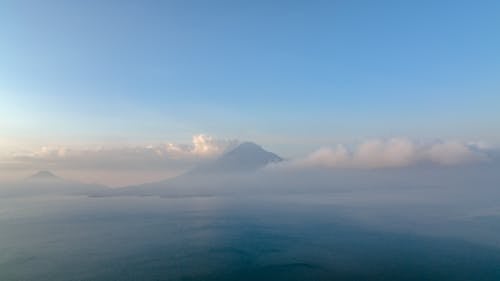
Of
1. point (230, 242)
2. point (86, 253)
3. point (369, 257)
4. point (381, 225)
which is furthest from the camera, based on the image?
point (381, 225)

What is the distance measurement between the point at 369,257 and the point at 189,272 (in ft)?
89.9

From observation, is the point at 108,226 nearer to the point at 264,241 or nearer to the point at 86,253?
the point at 86,253

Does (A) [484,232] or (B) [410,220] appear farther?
(B) [410,220]

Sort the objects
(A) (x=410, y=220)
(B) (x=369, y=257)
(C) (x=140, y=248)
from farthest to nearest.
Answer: (A) (x=410, y=220), (C) (x=140, y=248), (B) (x=369, y=257)

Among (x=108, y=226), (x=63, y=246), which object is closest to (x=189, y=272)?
(x=63, y=246)

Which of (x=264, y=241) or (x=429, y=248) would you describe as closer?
(x=429, y=248)

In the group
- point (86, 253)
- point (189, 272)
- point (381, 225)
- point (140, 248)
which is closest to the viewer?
point (189, 272)

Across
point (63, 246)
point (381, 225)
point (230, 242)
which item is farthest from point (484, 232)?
point (63, 246)

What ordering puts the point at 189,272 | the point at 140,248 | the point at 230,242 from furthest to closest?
the point at 230,242
the point at 140,248
the point at 189,272

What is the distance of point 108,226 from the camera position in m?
90.9

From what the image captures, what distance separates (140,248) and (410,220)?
7548 centimetres

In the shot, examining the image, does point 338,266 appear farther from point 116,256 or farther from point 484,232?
point 484,232

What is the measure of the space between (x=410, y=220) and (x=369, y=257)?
5329cm

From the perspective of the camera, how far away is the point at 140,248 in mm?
60219
